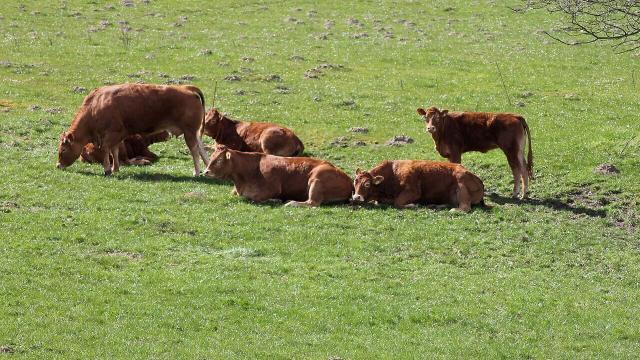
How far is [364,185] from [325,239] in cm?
255

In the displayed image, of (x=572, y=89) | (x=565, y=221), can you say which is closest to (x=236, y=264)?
(x=565, y=221)

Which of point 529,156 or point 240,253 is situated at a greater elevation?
point 240,253

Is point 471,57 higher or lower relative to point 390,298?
lower

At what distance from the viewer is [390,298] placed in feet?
56.7

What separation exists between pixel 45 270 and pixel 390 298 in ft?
17.1

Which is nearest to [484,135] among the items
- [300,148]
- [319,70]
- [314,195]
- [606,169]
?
[606,169]

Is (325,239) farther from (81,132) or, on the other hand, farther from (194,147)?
(81,132)

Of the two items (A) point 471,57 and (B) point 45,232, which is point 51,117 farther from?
(A) point 471,57

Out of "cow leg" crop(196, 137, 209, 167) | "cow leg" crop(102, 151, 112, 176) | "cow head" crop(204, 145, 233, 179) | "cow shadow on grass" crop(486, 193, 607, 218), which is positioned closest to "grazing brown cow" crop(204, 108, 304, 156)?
"cow leg" crop(196, 137, 209, 167)

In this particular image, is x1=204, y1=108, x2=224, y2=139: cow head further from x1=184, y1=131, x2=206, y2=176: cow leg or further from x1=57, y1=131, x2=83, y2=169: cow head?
x1=57, y1=131, x2=83, y2=169: cow head

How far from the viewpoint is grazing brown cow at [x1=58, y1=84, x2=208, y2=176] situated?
2436cm

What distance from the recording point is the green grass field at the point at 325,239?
15977 mm

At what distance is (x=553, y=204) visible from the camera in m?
22.9

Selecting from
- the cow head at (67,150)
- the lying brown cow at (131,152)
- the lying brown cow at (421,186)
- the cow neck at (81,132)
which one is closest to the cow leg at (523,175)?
the lying brown cow at (421,186)
